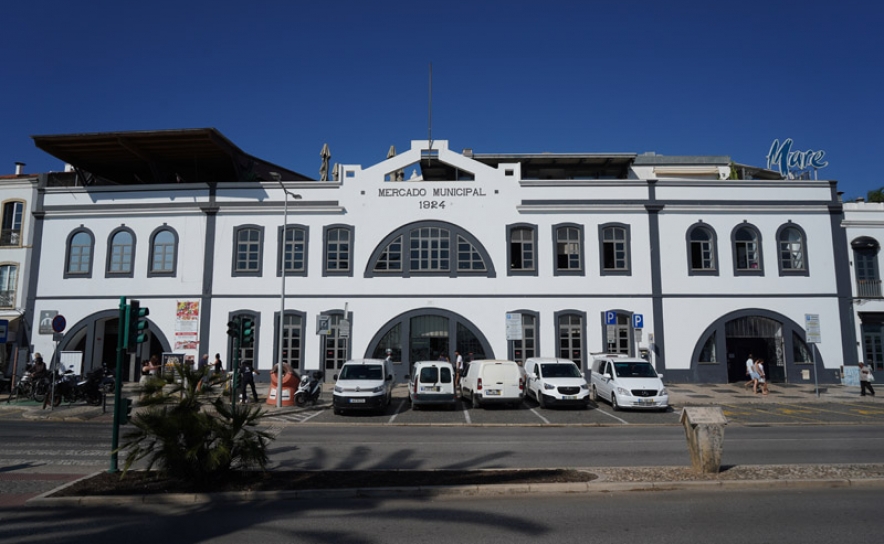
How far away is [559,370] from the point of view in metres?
→ 21.9

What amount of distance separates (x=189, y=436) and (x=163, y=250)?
23.8 m

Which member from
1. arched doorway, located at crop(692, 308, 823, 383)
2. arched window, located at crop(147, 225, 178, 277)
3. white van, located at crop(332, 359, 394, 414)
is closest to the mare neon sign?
arched doorway, located at crop(692, 308, 823, 383)

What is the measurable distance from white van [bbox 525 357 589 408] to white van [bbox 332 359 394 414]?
540 cm

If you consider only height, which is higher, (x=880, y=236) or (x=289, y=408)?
(x=880, y=236)

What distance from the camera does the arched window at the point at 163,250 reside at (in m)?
30.1

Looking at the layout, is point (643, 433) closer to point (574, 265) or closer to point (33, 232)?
point (574, 265)

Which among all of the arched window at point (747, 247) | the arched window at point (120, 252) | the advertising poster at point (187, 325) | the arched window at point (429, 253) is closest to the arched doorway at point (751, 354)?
the arched window at point (747, 247)

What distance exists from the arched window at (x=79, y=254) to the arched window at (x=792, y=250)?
112 feet

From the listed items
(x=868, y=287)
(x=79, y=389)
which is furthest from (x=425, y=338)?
(x=868, y=287)

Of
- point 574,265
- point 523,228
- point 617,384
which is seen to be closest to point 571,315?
point 574,265

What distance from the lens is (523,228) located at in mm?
29641

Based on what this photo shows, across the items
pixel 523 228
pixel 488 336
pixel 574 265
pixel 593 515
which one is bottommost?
pixel 593 515

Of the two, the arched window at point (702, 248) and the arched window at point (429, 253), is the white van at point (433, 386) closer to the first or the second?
the arched window at point (429, 253)

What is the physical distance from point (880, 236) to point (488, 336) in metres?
20.6
